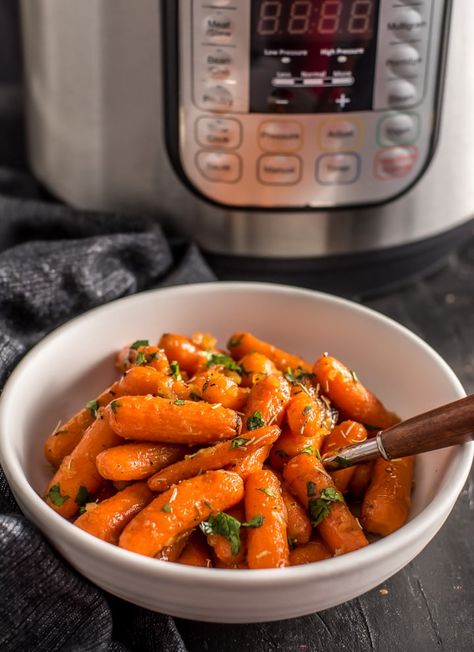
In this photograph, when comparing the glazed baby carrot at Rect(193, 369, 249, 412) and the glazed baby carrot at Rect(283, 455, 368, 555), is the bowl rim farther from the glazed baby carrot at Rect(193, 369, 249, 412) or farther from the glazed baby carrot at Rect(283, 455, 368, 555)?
the glazed baby carrot at Rect(193, 369, 249, 412)

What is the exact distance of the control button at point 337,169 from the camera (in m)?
0.80

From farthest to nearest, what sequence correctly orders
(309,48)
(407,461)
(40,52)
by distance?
(40,52)
(309,48)
(407,461)

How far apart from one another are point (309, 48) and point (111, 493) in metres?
0.40

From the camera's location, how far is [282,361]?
74 cm

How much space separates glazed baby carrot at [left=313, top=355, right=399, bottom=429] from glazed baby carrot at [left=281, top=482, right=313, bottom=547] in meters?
0.11

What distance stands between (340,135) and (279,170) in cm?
6

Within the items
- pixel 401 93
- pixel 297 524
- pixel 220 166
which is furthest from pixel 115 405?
pixel 401 93

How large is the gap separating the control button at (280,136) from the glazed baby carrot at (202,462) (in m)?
0.30

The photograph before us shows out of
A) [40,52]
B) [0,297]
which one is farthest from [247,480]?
[40,52]

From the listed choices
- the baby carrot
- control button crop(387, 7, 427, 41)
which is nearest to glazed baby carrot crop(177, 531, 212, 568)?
the baby carrot

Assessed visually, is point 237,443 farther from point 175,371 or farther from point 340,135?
point 340,135

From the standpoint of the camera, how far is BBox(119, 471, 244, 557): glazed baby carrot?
1.81ft

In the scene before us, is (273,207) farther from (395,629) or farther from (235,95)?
(395,629)

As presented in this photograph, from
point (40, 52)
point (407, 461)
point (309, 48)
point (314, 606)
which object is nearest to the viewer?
point (314, 606)
